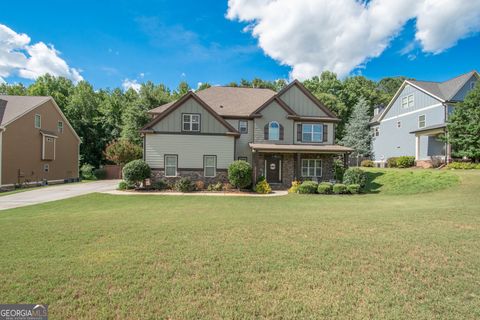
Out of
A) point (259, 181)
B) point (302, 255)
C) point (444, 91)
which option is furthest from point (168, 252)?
point (444, 91)

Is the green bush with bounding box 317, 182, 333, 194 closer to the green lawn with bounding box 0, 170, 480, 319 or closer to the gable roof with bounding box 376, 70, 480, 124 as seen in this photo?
the green lawn with bounding box 0, 170, 480, 319

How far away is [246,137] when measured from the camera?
66.1 feet

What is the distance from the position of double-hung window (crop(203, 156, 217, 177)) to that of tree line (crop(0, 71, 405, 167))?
56.3 ft

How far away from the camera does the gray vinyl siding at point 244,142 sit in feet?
65.5

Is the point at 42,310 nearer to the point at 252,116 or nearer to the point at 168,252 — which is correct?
the point at 168,252

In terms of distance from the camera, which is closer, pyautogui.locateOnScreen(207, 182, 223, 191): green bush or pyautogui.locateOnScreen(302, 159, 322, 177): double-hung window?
pyautogui.locateOnScreen(207, 182, 223, 191): green bush

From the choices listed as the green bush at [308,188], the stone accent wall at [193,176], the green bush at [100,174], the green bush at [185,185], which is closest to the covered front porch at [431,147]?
the green bush at [308,188]

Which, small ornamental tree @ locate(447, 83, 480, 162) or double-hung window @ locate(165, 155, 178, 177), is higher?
small ornamental tree @ locate(447, 83, 480, 162)

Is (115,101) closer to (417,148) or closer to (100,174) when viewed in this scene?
(100,174)

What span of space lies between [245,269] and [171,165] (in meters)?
14.8

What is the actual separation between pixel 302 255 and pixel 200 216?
4.55 m

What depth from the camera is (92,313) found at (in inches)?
120

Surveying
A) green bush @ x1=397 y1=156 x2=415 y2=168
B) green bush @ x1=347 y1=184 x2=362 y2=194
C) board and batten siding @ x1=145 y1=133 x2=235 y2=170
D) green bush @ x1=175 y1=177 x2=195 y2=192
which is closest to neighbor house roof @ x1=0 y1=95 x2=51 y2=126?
board and batten siding @ x1=145 y1=133 x2=235 y2=170

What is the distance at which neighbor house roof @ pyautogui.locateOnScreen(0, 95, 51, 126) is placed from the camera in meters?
19.5
